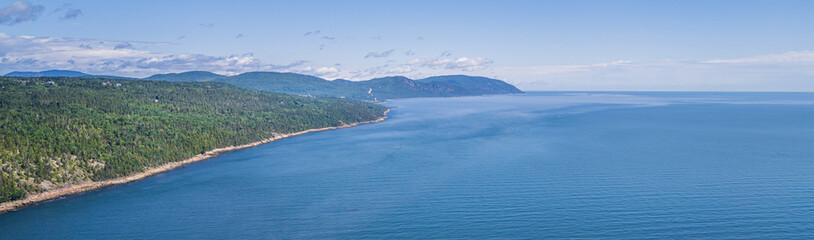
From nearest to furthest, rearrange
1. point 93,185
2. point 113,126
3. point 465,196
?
point 465,196 → point 93,185 → point 113,126

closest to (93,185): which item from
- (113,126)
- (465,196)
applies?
(113,126)

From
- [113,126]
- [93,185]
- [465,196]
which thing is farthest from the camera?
[113,126]

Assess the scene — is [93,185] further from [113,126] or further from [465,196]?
[465,196]

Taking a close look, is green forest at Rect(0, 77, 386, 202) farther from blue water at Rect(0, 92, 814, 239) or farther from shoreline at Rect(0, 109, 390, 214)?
blue water at Rect(0, 92, 814, 239)

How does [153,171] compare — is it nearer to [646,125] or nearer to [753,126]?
[646,125]

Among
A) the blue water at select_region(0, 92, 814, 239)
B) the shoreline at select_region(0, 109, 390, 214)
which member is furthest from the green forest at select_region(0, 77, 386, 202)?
the blue water at select_region(0, 92, 814, 239)

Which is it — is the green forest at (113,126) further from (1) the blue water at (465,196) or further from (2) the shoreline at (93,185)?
(1) the blue water at (465,196)

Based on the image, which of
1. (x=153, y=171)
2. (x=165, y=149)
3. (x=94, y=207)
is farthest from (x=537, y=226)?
(x=165, y=149)
